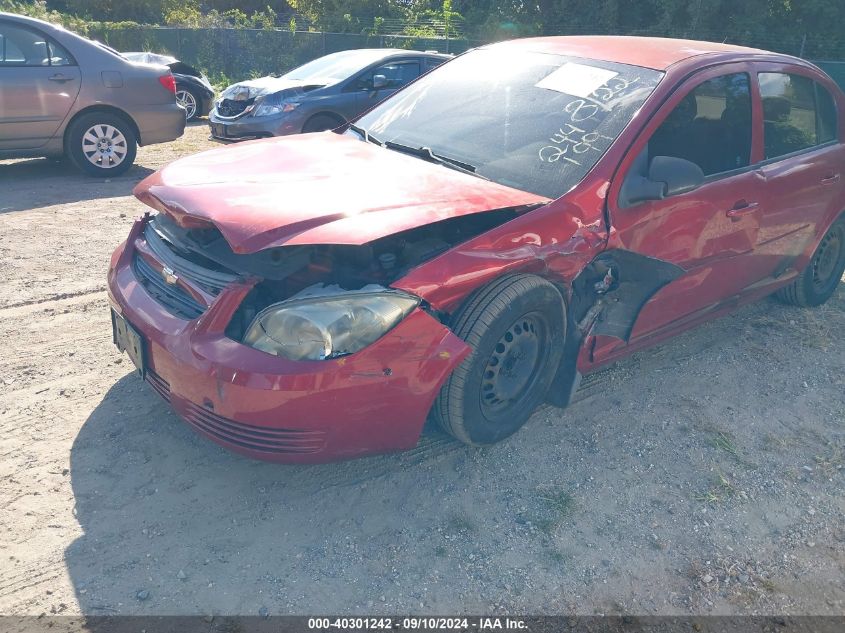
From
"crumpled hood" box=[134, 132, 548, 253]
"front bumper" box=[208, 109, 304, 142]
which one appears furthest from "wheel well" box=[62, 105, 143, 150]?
"crumpled hood" box=[134, 132, 548, 253]

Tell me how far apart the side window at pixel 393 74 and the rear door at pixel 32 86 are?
337 cm

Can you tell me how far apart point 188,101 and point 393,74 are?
15.0 ft

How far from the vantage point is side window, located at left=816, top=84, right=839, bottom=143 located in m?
4.63

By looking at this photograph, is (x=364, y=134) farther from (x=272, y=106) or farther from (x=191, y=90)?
(x=191, y=90)

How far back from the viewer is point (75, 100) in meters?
7.32

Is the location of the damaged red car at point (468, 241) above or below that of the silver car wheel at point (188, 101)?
above

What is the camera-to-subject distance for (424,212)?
284 centimetres

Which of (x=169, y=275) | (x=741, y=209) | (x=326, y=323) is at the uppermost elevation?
(x=741, y=209)

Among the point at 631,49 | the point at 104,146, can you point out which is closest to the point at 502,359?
the point at 631,49

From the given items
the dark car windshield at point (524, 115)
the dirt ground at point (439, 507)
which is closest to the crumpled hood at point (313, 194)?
the dark car windshield at point (524, 115)

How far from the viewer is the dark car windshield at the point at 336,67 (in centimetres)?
913

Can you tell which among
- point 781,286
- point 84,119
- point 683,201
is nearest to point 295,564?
point 683,201

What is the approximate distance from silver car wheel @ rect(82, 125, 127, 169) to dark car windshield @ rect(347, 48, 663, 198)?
4.68 m

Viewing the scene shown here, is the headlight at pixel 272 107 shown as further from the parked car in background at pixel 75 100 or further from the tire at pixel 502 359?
the tire at pixel 502 359
